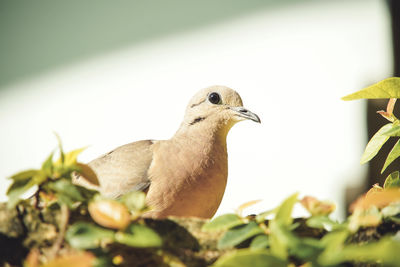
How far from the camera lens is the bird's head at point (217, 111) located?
0.85 metres

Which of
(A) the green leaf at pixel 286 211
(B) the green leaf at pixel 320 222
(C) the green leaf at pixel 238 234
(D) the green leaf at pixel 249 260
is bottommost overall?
(B) the green leaf at pixel 320 222

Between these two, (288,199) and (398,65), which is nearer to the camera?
(288,199)

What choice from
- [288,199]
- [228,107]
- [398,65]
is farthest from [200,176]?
[398,65]

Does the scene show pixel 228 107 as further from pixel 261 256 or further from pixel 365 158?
pixel 261 256

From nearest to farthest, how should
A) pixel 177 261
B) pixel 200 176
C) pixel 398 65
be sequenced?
pixel 177 261, pixel 200 176, pixel 398 65

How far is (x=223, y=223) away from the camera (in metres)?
0.38

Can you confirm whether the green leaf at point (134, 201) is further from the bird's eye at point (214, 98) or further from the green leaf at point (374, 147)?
the bird's eye at point (214, 98)

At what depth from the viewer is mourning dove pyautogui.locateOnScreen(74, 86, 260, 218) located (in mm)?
650

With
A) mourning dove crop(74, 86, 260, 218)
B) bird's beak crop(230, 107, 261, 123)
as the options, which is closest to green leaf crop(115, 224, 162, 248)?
mourning dove crop(74, 86, 260, 218)

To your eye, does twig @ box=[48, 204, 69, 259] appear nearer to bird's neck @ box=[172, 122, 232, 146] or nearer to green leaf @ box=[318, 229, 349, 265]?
green leaf @ box=[318, 229, 349, 265]

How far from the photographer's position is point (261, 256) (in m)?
0.27

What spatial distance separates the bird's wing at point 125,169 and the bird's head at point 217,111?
0.13 meters

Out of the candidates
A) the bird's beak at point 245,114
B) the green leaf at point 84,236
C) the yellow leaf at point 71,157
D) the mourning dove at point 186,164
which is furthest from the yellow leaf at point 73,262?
the bird's beak at point 245,114

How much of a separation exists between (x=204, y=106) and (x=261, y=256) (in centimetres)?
64
